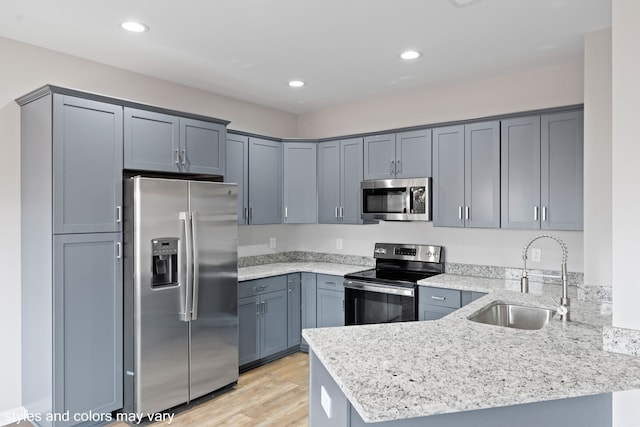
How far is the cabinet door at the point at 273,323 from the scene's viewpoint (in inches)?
159

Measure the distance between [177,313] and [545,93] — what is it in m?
3.48

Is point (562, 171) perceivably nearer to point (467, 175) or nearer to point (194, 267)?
point (467, 175)

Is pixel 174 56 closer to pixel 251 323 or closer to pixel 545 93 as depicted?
pixel 251 323

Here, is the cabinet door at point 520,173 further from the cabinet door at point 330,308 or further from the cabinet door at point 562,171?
the cabinet door at point 330,308

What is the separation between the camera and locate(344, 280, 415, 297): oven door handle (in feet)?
12.0

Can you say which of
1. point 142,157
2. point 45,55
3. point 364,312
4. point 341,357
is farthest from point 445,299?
point 45,55

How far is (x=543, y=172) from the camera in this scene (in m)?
3.33

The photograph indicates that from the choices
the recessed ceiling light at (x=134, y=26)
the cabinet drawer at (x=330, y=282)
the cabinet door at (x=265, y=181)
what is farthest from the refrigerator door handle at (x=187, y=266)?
the cabinet drawer at (x=330, y=282)

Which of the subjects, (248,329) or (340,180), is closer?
(248,329)

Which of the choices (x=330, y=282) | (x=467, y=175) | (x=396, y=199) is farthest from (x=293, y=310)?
(x=467, y=175)

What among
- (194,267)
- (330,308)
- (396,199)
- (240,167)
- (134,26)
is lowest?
(330,308)

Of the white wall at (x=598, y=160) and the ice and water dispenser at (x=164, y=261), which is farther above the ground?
the white wall at (x=598, y=160)

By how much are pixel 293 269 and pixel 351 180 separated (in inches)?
43.3

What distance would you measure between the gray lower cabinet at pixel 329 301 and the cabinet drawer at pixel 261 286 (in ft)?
1.24
